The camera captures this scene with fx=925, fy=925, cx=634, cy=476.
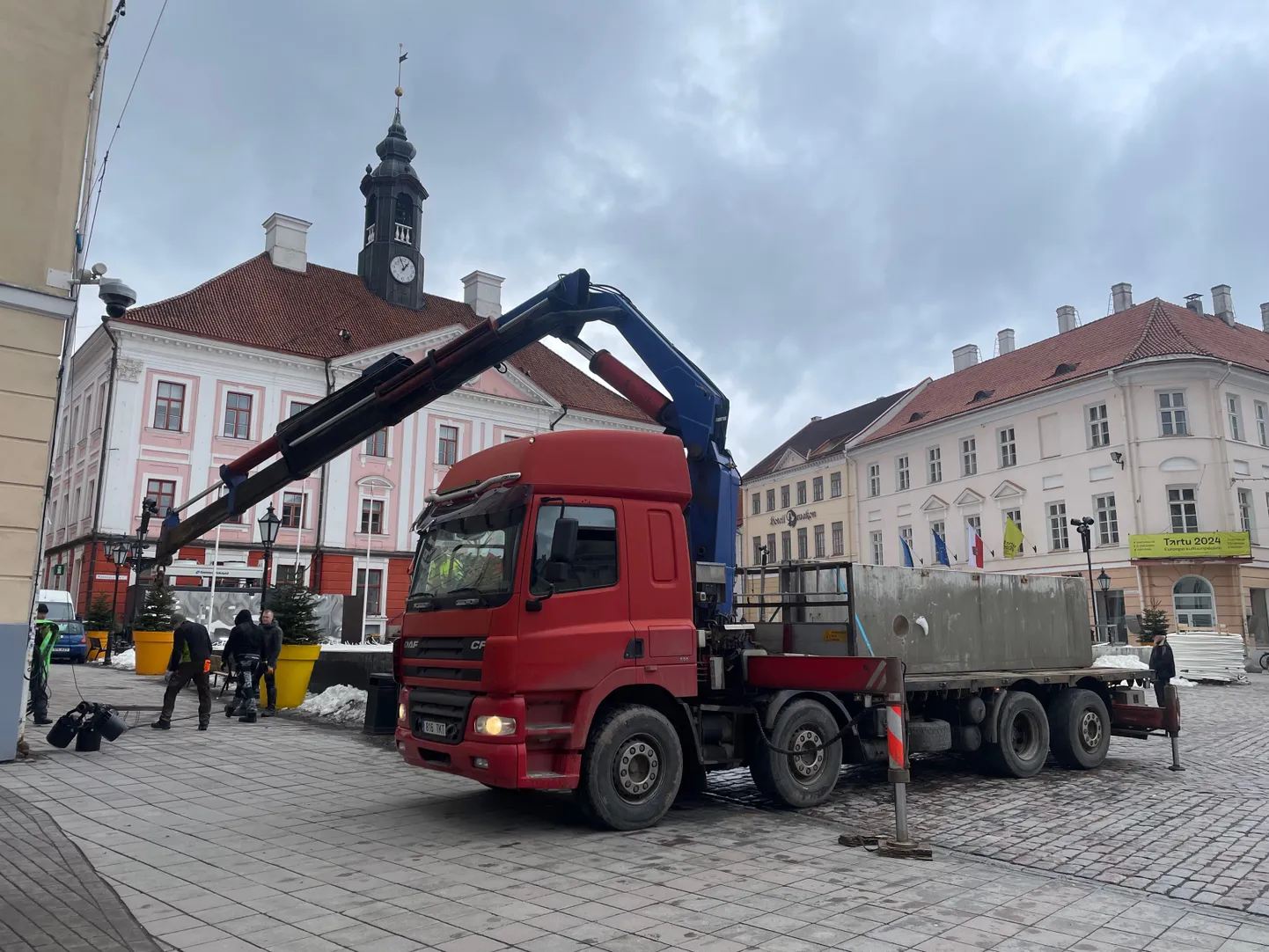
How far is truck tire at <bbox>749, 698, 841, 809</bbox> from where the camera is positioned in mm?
8219

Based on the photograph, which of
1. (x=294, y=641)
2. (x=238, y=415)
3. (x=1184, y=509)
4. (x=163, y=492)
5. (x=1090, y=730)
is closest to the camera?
(x=1090, y=730)

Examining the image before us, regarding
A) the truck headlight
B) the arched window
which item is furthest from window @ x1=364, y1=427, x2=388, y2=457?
the truck headlight

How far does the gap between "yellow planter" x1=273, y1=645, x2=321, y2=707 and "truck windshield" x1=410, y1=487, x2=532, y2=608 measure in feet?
27.9

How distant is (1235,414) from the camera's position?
36594mm

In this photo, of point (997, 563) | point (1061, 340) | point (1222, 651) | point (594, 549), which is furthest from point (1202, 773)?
point (1061, 340)

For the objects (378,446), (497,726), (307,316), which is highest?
(307,316)

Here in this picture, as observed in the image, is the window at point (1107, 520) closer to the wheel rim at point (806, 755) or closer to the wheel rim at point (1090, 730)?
the wheel rim at point (1090, 730)

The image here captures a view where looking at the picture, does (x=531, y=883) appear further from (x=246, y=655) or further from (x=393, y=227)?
(x=393, y=227)

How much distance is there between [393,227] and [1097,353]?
3513 cm

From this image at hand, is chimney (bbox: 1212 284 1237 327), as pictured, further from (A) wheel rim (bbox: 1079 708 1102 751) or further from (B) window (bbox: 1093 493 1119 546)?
(A) wheel rim (bbox: 1079 708 1102 751)

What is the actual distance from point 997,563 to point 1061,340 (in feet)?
36.1

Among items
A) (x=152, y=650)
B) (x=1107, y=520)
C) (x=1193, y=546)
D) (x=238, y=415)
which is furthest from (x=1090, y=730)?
(x=238, y=415)

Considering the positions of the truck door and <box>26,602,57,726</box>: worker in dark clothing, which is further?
<box>26,602,57,726</box>: worker in dark clothing

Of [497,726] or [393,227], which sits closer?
[497,726]
